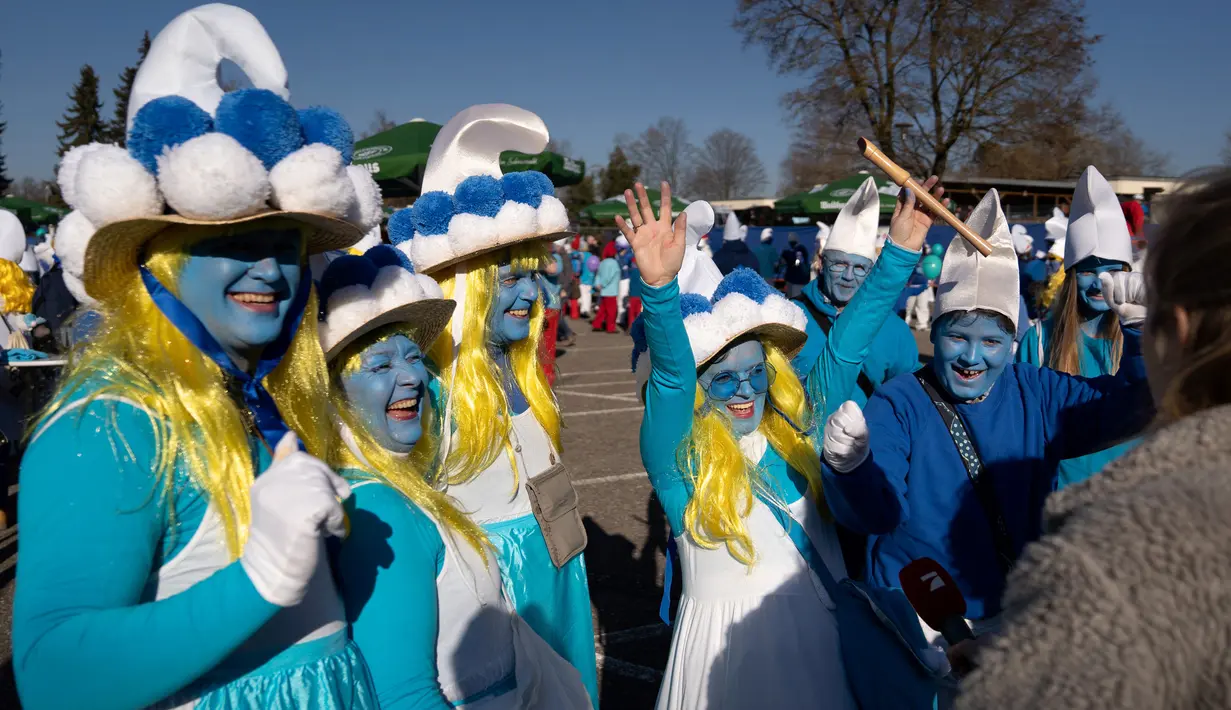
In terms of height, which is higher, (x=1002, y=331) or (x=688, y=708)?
(x=1002, y=331)

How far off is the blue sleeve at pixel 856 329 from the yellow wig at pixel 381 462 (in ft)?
4.49

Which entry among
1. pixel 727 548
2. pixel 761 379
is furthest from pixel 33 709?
pixel 761 379

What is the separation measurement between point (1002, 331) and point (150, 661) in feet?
8.56

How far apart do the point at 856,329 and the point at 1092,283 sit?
79.0 inches

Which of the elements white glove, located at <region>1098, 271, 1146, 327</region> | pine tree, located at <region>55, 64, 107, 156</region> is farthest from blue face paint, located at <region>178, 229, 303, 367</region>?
pine tree, located at <region>55, 64, 107, 156</region>

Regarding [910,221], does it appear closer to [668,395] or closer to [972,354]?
[972,354]

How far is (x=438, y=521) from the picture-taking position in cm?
202

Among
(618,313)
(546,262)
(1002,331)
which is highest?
(546,262)

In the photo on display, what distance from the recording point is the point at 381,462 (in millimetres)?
2029

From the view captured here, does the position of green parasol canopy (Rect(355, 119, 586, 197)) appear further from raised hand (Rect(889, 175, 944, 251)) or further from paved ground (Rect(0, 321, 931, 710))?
raised hand (Rect(889, 175, 944, 251))

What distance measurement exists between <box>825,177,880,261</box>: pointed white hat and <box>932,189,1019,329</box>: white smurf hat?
4.26ft

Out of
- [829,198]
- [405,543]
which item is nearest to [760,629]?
[405,543]

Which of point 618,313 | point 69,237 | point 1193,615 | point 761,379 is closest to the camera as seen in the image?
point 1193,615

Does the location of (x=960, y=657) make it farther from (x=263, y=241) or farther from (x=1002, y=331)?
(x=1002, y=331)
